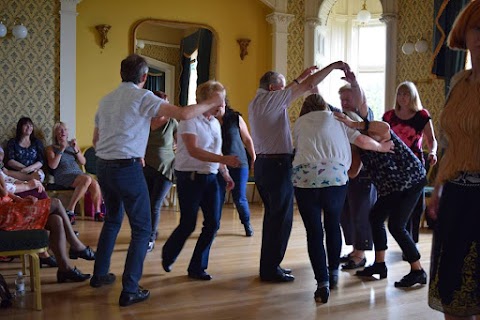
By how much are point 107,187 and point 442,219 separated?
1.91 metres

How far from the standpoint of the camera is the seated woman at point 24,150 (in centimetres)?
671

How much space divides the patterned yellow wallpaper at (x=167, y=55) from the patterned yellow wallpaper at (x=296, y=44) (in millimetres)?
1636

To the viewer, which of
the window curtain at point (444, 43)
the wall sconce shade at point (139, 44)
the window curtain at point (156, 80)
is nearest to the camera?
the window curtain at point (444, 43)

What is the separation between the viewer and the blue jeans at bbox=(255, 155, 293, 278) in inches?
144

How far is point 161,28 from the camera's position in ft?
27.8

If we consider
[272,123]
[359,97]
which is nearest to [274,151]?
[272,123]

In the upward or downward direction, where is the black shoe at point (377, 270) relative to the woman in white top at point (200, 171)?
downward

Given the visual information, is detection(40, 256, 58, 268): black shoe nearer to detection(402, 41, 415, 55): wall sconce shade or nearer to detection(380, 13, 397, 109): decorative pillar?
detection(380, 13, 397, 109): decorative pillar

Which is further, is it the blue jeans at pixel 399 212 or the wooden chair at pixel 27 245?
the blue jeans at pixel 399 212

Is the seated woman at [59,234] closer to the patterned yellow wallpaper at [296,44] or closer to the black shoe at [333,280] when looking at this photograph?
the black shoe at [333,280]

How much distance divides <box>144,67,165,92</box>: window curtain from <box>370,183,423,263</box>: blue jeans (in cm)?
526

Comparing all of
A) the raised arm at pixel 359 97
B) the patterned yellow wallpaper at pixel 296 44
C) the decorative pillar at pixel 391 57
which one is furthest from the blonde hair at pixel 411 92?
the patterned yellow wallpaper at pixel 296 44

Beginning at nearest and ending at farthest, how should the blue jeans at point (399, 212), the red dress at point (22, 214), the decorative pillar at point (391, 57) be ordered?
the red dress at point (22, 214), the blue jeans at point (399, 212), the decorative pillar at point (391, 57)

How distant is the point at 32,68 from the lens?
7.43m
